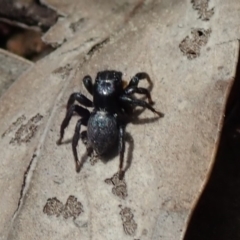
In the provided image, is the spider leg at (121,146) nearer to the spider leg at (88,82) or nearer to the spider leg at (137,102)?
the spider leg at (137,102)

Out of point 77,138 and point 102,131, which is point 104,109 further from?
point 77,138

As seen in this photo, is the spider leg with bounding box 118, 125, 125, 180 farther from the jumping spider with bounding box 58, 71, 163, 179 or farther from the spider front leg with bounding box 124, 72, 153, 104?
the spider front leg with bounding box 124, 72, 153, 104

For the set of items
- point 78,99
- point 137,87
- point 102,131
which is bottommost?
point 102,131

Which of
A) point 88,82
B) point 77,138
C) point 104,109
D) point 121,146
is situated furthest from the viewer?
point 104,109

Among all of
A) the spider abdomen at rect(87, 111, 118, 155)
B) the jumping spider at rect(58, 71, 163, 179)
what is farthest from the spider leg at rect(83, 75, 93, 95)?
the spider abdomen at rect(87, 111, 118, 155)

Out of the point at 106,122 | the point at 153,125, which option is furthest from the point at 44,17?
the point at 153,125

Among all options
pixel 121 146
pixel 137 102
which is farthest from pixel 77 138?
pixel 137 102

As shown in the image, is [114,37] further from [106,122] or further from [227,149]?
[227,149]

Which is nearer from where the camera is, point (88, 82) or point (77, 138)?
point (77, 138)

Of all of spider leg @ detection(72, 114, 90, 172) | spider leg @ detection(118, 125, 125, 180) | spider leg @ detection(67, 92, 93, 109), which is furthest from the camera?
spider leg @ detection(67, 92, 93, 109)
